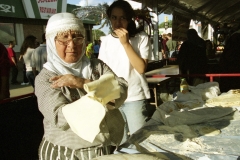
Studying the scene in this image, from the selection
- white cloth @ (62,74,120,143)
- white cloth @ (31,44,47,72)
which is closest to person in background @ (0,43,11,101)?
white cloth @ (31,44,47,72)

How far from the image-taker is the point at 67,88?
1.21 m

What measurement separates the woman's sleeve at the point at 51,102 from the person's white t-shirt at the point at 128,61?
878 millimetres

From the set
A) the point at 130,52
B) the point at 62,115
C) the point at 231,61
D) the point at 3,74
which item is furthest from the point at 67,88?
the point at 231,61

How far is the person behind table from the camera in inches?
76.9

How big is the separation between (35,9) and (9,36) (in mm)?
2131

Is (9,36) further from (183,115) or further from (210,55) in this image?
(183,115)

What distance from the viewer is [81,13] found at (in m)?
8.88

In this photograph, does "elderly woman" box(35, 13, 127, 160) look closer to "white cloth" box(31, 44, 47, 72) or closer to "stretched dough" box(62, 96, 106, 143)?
"stretched dough" box(62, 96, 106, 143)

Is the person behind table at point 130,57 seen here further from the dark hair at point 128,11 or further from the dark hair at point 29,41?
the dark hair at point 29,41

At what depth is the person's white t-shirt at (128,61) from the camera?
6.57ft

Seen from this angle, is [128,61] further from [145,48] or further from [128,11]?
[128,11]

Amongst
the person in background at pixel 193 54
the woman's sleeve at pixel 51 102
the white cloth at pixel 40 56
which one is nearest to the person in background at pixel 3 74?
the white cloth at pixel 40 56

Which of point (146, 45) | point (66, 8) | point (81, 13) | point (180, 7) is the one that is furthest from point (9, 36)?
point (146, 45)

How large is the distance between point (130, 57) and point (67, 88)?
823 mm
